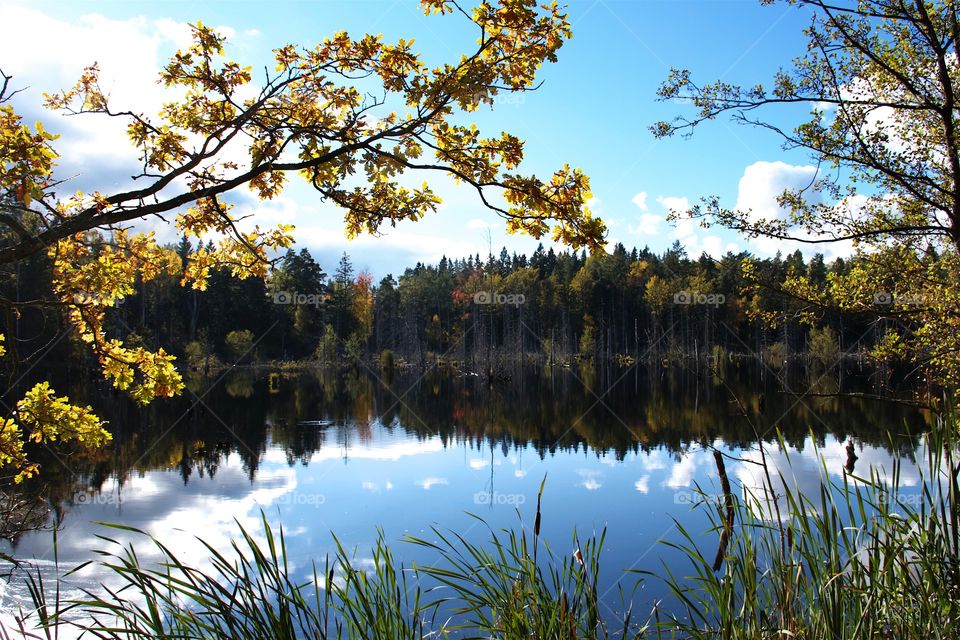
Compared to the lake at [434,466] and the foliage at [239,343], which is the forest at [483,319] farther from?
the lake at [434,466]

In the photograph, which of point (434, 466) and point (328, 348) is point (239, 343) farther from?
point (434, 466)

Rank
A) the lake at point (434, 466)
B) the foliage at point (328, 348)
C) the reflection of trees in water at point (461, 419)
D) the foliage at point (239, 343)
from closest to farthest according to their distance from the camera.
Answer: the lake at point (434, 466) → the reflection of trees in water at point (461, 419) → the foliage at point (239, 343) → the foliage at point (328, 348)

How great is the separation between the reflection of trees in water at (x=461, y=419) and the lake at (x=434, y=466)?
0.41 feet

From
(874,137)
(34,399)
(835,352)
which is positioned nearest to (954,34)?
(874,137)

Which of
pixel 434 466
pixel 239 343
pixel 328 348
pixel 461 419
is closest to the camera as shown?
pixel 434 466

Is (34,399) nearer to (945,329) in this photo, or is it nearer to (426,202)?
(426,202)

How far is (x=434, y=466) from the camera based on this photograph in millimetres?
18953

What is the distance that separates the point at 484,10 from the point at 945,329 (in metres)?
6.66

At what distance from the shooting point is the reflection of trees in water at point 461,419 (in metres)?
19.6

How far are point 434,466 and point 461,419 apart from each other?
365 inches

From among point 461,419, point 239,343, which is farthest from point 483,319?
point 461,419

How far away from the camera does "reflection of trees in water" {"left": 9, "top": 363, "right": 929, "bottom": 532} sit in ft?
64.3

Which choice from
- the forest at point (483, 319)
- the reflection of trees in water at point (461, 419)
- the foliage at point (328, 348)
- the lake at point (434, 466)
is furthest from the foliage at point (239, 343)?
the lake at point (434, 466)

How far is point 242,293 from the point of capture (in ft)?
223
